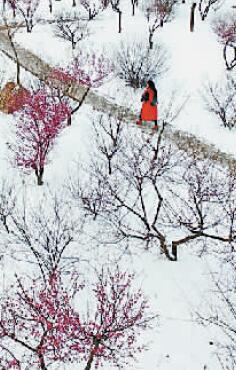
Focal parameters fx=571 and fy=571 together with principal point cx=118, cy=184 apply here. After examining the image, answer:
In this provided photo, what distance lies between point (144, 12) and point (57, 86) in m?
12.0

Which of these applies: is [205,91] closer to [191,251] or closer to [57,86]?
[57,86]

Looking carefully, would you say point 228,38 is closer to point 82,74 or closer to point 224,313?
point 82,74

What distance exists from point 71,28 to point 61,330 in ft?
73.3

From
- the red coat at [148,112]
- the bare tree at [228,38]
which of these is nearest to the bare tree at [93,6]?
the bare tree at [228,38]

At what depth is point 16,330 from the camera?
13.0 metres

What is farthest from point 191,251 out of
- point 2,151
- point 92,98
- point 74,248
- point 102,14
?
point 102,14

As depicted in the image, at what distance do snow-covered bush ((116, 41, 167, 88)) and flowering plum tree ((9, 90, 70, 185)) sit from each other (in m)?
7.49

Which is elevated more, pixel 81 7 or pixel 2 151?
pixel 81 7

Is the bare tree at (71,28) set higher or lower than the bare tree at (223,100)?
higher

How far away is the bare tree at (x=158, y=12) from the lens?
29438mm

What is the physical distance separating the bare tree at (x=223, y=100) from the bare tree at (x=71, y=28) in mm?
7999

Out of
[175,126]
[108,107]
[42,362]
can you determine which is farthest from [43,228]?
[108,107]

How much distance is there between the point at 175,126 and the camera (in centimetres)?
2286

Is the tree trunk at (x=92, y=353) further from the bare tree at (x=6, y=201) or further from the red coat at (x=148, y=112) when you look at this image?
the red coat at (x=148, y=112)
